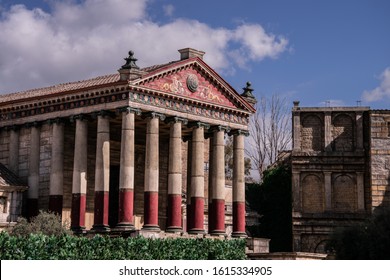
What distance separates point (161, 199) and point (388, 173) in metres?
17.9

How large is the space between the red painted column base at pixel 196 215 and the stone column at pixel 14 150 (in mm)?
10291

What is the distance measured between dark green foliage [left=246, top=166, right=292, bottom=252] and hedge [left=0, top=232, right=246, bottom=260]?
699 inches

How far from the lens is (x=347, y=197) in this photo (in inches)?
2319

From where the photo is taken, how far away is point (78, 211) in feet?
139

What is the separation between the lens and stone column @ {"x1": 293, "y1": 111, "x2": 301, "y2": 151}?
59.3 meters

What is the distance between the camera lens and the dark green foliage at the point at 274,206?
59188 mm

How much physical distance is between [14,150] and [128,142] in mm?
8738

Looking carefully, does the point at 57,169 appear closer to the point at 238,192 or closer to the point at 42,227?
the point at 42,227

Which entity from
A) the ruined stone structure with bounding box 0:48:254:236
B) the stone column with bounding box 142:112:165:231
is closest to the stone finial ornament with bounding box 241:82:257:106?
the ruined stone structure with bounding box 0:48:254:236

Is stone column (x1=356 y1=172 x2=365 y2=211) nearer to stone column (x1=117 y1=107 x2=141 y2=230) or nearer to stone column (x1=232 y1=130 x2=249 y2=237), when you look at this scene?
stone column (x1=232 y1=130 x2=249 y2=237)

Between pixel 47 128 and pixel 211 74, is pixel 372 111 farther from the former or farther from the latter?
pixel 47 128

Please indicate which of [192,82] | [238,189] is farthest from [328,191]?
[192,82]

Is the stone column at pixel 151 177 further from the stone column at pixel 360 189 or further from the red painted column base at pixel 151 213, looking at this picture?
the stone column at pixel 360 189
